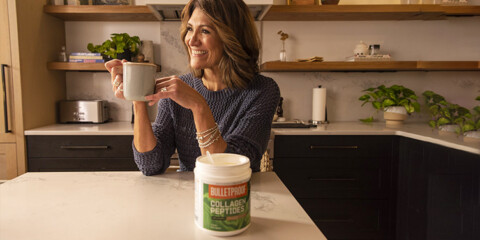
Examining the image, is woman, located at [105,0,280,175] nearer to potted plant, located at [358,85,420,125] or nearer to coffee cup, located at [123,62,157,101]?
coffee cup, located at [123,62,157,101]

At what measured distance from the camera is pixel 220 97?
4.14 feet

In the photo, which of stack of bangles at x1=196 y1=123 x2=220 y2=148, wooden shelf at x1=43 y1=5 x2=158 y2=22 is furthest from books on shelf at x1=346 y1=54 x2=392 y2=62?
stack of bangles at x1=196 y1=123 x2=220 y2=148

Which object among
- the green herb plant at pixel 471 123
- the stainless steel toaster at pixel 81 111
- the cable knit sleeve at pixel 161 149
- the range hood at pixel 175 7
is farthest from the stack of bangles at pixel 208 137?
the stainless steel toaster at pixel 81 111

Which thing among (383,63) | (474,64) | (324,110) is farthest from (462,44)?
(324,110)

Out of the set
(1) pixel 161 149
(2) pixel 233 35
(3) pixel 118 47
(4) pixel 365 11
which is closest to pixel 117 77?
(1) pixel 161 149

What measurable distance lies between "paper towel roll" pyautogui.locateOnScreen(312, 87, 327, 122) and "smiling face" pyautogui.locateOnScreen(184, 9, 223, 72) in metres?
1.55

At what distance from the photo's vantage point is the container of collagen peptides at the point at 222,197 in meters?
0.56

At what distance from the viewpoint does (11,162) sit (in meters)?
2.13

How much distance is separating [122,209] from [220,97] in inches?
25.4

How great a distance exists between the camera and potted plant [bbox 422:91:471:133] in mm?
1875

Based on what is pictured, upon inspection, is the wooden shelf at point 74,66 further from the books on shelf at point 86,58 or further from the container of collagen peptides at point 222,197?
the container of collagen peptides at point 222,197

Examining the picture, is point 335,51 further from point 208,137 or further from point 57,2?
point 57,2

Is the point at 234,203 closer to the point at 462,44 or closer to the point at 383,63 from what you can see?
the point at 383,63

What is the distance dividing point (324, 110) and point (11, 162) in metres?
2.27
